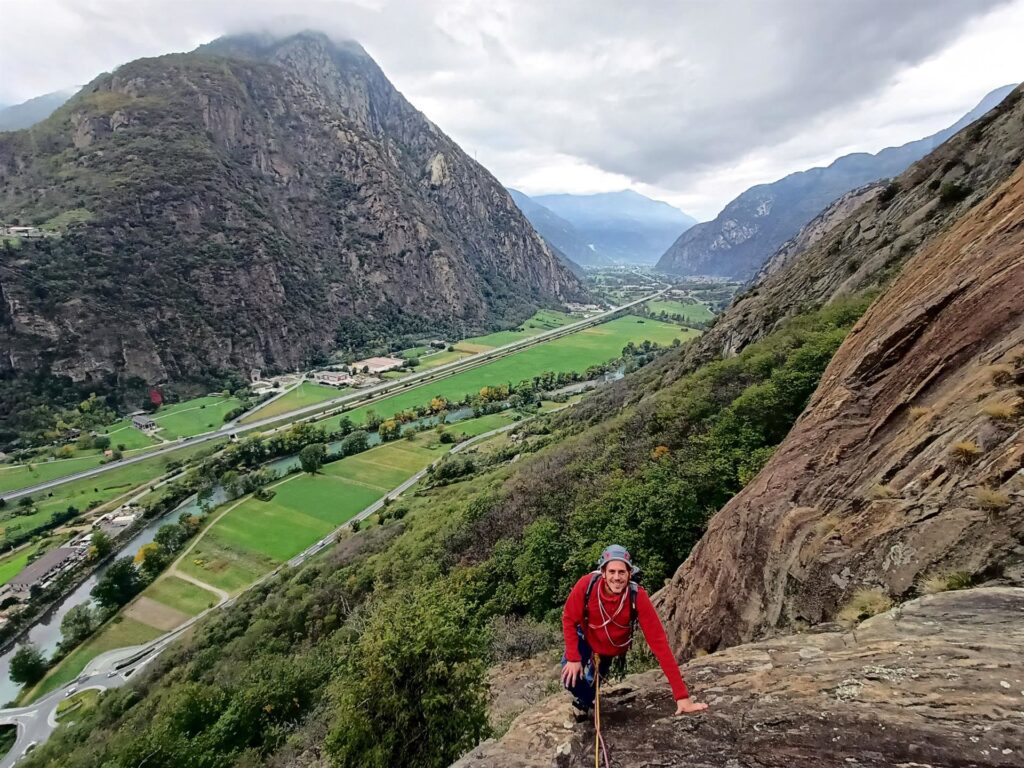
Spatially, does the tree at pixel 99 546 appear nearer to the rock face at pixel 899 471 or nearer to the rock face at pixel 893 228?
the rock face at pixel 893 228

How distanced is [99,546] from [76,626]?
15216mm

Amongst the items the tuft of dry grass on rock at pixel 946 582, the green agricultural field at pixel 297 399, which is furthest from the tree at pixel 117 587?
the tuft of dry grass on rock at pixel 946 582

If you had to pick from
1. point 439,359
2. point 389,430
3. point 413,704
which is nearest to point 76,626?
point 389,430

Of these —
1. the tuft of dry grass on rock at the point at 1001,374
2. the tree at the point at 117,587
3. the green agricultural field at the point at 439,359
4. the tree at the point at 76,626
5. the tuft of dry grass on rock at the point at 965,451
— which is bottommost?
the tree at the point at 76,626

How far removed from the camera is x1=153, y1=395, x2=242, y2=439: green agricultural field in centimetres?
10862

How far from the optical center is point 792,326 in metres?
34.9

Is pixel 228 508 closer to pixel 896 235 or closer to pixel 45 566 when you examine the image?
pixel 45 566

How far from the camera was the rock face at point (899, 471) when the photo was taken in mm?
7781

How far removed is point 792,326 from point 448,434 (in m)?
70.1

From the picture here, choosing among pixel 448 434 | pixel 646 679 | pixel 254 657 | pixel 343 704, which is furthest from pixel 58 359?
pixel 646 679

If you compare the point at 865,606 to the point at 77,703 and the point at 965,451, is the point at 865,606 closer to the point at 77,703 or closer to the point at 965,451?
the point at 965,451

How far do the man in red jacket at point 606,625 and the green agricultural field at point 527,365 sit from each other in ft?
342

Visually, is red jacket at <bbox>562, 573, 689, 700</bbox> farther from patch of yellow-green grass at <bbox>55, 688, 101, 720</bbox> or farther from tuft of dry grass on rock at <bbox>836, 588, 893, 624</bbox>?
patch of yellow-green grass at <bbox>55, 688, 101, 720</bbox>

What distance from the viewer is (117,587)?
57.1 meters
